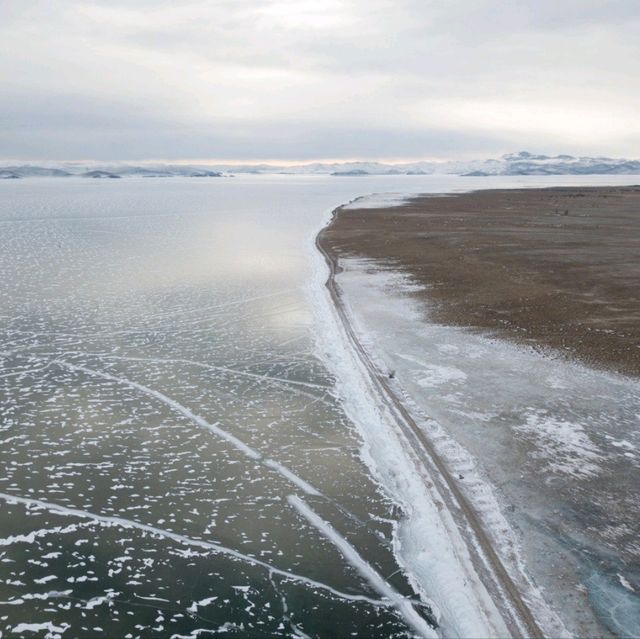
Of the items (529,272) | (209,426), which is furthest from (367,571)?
(529,272)

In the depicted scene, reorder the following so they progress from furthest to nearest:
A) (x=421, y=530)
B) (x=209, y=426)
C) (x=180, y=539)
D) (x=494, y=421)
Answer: (x=494, y=421)
(x=209, y=426)
(x=421, y=530)
(x=180, y=539)

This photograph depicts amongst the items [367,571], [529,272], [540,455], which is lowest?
[367,571]

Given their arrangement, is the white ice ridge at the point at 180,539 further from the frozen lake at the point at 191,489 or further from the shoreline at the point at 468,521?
the shoreline at the point at 468,521

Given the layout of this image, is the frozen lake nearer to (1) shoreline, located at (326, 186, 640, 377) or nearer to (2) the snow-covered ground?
(2) the snow-covered ground

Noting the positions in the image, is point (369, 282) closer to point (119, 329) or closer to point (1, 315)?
point (119, 329)

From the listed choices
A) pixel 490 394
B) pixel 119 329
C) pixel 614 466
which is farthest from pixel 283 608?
pixel 119 329

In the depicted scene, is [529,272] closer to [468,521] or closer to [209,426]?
[209,426]

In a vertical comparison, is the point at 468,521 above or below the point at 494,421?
below
